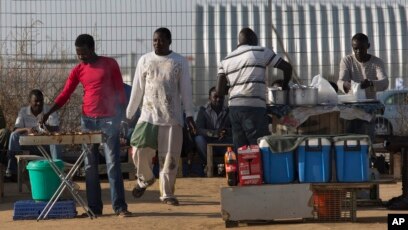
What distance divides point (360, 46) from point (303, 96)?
125cm

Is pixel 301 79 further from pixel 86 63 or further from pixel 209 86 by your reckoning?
pixel 86 63

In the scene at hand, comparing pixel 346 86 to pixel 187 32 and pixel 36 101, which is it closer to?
pixel 36 101

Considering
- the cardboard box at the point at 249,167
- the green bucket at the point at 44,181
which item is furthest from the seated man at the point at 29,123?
the cardboard box at the point at 249,167

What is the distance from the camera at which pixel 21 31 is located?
1820 centimetres

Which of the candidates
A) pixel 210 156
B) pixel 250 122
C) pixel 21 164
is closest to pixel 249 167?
pixel 250 122

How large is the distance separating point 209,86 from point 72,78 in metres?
6.66

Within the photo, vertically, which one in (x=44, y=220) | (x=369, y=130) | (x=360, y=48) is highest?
(x=360, y=48)

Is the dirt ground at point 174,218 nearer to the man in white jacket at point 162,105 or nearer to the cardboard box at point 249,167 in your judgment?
the cardboard box at point 249,167

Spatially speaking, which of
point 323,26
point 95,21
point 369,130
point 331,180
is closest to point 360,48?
point 369,130

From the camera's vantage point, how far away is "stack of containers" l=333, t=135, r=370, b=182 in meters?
10.8

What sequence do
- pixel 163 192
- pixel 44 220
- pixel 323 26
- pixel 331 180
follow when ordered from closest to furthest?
pixel 331 180 → pixel 44 220 → pixel 163 192 → pixel 323 26

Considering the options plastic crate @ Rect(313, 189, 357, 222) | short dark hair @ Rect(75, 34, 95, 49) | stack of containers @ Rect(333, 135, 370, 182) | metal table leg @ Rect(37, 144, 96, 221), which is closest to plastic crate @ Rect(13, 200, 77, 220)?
metal table leg @ Rect(37, 144, 96, 221)

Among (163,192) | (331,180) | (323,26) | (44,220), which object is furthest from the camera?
(323,26)

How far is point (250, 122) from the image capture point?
38.4 ft
